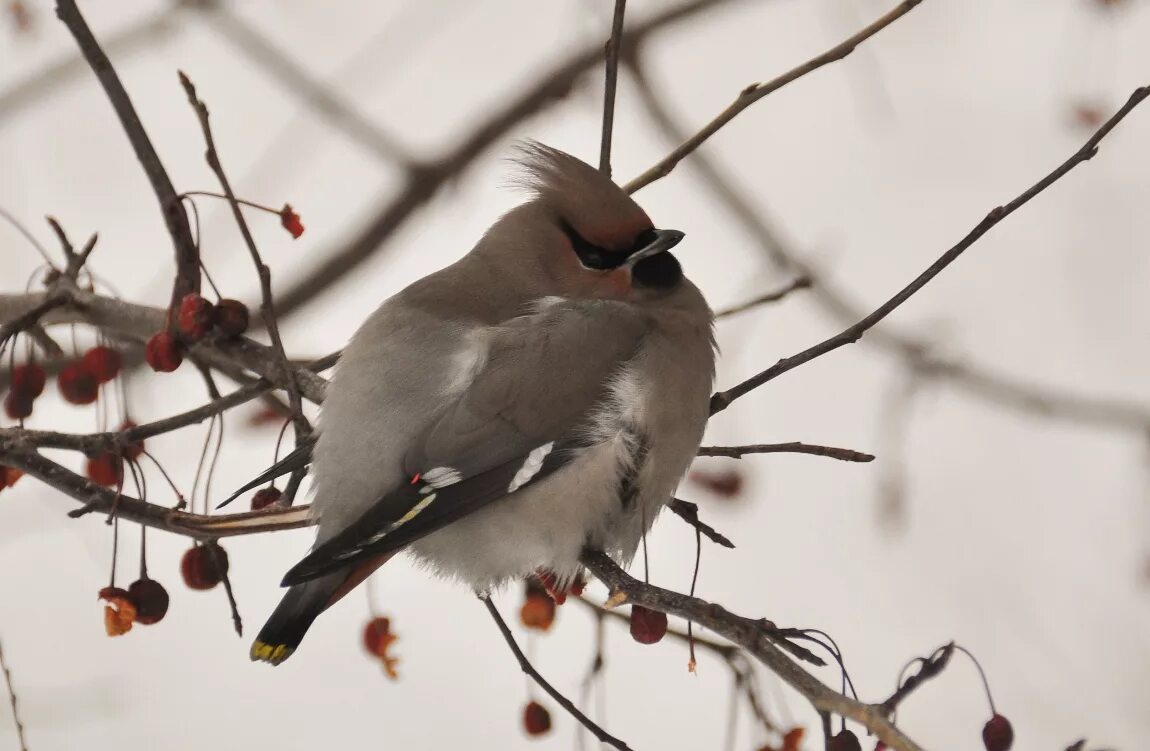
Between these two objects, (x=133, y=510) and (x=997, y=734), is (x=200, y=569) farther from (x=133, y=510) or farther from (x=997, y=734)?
(x=997, y=734)

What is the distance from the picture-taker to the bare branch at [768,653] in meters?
1.33

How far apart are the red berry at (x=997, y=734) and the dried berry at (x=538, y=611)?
856 millimetres

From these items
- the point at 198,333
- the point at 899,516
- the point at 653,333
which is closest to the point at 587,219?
the point at 653,333

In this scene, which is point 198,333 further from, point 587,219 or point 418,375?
point 587,219

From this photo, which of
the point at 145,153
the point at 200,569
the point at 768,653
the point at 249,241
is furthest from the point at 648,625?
the point at 145,153

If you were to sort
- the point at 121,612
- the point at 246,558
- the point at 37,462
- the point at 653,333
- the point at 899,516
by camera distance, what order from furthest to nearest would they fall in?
the point at 246,558 < the point at 899,516 < the point at 653,333 < the point at 121,612 < the point at 37,462

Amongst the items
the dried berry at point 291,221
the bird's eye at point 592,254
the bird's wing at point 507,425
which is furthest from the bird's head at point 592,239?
the dried berry at point 291,221

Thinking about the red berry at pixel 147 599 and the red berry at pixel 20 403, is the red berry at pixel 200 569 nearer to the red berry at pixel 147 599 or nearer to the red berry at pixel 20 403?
the red berry at pixel 147 599

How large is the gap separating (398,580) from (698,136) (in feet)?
8.34

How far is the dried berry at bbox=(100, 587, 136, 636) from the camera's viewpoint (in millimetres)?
1921

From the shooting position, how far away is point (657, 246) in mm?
2336

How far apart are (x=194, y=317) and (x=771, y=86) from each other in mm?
970

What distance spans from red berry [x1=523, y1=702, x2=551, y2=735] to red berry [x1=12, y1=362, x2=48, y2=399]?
0.99m

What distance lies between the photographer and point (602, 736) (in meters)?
1.76
